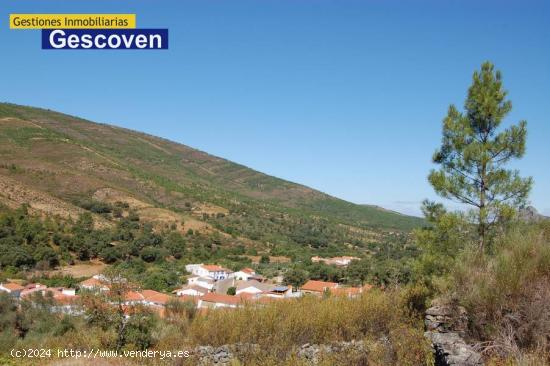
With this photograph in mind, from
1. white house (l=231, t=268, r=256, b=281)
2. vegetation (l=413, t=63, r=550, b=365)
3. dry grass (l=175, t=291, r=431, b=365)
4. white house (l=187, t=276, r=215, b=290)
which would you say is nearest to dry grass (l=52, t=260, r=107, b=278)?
white house (l=187, t=276, r=215, b=290)

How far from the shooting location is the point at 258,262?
5847cm

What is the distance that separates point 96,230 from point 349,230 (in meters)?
62.2

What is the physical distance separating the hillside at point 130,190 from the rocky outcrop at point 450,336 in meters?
50.8

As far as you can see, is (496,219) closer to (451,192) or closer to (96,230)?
(451,192)

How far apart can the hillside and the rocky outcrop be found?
50.8 metres

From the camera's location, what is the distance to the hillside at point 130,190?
2450 inches

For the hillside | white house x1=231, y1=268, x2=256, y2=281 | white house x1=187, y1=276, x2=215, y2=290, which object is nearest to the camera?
white house x1=187, y1=276, x2=215, y2=290

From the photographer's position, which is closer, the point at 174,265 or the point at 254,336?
the point at 254,336

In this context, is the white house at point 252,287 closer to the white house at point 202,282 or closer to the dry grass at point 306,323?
the white house at point 202,282

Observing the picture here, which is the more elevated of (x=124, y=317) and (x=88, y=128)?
(x=88, y=128)

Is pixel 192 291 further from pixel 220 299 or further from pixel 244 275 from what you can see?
pixel 244 275

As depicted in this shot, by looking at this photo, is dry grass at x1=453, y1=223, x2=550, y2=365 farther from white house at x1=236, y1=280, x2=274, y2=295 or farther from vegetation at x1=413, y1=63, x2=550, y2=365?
white house at x1=236, y1=280, x2=274, y2=295

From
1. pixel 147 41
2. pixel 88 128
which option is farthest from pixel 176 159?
pixel 147 41

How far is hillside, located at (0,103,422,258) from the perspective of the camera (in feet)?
204
